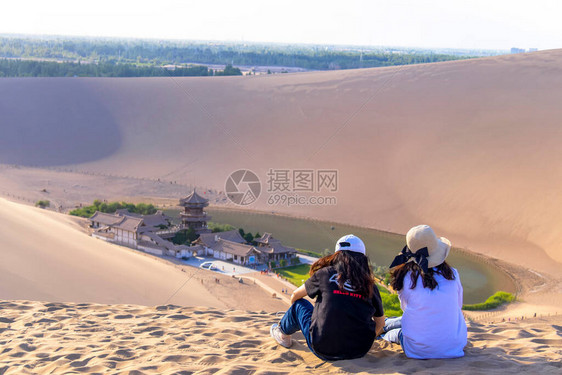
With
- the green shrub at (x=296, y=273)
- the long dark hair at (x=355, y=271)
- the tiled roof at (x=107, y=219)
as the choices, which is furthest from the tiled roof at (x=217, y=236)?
the long dark hair at (x=355, y=271)

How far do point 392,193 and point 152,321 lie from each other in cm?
2491

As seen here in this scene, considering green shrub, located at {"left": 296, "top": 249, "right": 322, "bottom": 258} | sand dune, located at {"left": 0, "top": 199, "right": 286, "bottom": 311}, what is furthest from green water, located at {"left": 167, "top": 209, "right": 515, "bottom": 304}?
sand dune, located at {"left": 0, "top": 199, "right": 286, "bottom": 311}

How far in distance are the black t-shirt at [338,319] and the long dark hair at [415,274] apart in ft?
0.66

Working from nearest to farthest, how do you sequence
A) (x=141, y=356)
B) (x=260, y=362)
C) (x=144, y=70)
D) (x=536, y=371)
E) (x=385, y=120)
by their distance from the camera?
(x=536, y=371) → (x=260, y=362) → (x=141, y=356) → (x=385, y=120) → (x=144, y=70)

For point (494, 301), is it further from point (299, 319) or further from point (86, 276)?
point (299, 319)

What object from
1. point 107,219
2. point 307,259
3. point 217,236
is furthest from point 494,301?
point 107,219

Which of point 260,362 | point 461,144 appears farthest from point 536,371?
point 461,144

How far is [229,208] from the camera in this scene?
2925cm

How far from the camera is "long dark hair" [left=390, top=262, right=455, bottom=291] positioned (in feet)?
14.1

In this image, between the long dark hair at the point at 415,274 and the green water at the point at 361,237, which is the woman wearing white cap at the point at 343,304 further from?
the green water at the point at 361,237

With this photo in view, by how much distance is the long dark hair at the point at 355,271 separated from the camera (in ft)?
13.6

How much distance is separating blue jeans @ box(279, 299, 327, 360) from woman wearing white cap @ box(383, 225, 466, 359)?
713 mm

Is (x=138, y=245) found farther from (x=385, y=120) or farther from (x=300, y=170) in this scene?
(x=385, y=120)

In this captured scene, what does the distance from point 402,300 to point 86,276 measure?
7.45 meters
